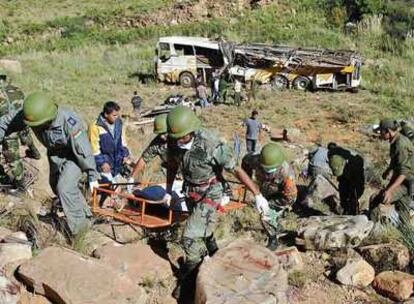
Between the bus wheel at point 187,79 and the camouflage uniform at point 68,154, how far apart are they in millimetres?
12999

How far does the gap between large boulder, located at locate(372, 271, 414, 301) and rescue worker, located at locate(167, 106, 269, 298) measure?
98 centimetres

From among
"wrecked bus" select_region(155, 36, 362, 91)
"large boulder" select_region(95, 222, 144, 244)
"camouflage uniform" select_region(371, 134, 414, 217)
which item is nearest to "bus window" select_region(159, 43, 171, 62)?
"wrecked bus" select_region(155, 36, 362, 91)

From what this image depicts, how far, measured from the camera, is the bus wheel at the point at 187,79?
18109 mm

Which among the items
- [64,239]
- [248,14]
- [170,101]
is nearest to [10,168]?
[64,239]

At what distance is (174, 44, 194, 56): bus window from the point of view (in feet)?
60.3

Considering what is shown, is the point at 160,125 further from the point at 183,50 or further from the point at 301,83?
the point at 183,50

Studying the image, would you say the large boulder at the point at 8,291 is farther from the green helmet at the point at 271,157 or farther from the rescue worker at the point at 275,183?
the green helmet at the point at 271,157

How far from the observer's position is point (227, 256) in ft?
15.0

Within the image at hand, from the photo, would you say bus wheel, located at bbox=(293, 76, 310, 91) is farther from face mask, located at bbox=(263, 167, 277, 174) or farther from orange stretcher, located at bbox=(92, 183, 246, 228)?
face mask, located at bbox=(263, 167, 277, 174)

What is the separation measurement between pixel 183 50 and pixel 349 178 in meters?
12.1

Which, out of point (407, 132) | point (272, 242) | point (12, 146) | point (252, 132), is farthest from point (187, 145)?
point (252, 132)

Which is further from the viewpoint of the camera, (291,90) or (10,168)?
(291,90)

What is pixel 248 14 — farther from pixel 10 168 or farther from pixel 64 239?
pixel 64 239

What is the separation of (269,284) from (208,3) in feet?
81.3
